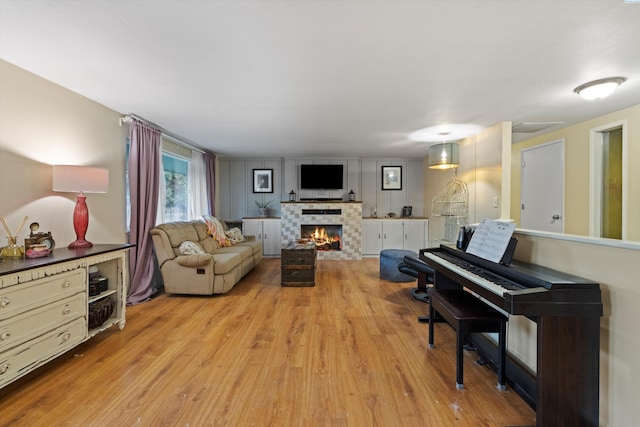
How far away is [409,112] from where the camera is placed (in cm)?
327

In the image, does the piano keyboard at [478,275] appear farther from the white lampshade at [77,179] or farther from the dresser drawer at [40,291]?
the white lampshade at [77,179]

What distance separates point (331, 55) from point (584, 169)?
387 centimetres

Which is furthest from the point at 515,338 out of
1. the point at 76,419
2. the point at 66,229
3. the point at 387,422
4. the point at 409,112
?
the point at 66,229

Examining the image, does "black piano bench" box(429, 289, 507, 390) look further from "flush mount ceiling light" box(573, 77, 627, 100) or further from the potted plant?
the potted plant

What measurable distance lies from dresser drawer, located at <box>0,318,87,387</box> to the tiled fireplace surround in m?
4.13

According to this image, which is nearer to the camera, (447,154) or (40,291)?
(40,291)

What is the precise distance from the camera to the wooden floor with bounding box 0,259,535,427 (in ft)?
5.20

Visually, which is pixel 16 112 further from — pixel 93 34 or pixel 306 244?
pixel 306 244

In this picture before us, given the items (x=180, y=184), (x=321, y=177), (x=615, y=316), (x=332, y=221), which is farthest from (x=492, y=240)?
(x=180, y=184)

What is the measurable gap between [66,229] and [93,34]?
73.9 inches

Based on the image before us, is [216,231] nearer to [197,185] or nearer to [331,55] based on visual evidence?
[197,185]

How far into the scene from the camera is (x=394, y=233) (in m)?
6.25

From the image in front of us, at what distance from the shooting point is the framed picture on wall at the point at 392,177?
6.62 metres

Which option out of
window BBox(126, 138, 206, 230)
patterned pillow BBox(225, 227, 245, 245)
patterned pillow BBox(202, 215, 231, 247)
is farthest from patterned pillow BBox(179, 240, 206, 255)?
patterned pillow BBox(225, 227, 245, 245)
